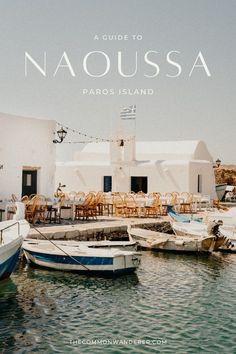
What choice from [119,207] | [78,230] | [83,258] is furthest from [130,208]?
[83,258]

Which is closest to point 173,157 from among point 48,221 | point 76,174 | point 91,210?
point 76,174

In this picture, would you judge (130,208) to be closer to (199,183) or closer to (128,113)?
(199,183)

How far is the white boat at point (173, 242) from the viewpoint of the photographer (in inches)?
595

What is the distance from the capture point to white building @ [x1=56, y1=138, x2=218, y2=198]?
3225 centimetres

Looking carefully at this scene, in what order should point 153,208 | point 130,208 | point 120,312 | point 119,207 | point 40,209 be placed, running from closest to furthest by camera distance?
point 120,312, point 40,209, point 119,207, point 130,208, point 153,208

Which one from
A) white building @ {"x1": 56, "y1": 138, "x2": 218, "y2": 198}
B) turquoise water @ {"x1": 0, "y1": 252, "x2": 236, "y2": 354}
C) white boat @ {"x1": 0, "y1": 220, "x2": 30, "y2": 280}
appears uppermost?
white building @ {"x1": 56, "y1": 138, "x2": 218, "y2": 198}

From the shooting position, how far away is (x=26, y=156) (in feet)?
61.5

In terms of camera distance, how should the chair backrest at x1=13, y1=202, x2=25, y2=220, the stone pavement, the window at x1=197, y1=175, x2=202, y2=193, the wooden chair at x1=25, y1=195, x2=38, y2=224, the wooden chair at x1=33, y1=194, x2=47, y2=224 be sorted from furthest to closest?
1. the window at x1=197, y1=175, x2=202, y2=193
2. the wooden chair at x1=33, y1=194, x2=47, y2=224
3. the wooden chair at x1=25, y1=195, x2=38, y2=224
4. the stone pavement
5. the chair backrest at x1=13, y1=202, x2=25, y2=220

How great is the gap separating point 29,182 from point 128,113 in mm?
17174

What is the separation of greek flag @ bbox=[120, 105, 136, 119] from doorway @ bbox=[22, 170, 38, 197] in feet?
54.7

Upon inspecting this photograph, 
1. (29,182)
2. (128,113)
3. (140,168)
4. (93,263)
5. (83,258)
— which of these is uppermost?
(128,113)

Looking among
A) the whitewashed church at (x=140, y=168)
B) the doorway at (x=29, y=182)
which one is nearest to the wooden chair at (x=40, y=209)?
the doorway at (x=29, y=182)

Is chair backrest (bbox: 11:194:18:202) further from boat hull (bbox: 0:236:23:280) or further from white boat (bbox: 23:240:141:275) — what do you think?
boat hull (bbox: 0:236:23:280)

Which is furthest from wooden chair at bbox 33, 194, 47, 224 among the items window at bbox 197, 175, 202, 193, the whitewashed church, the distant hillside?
the distant hillside
